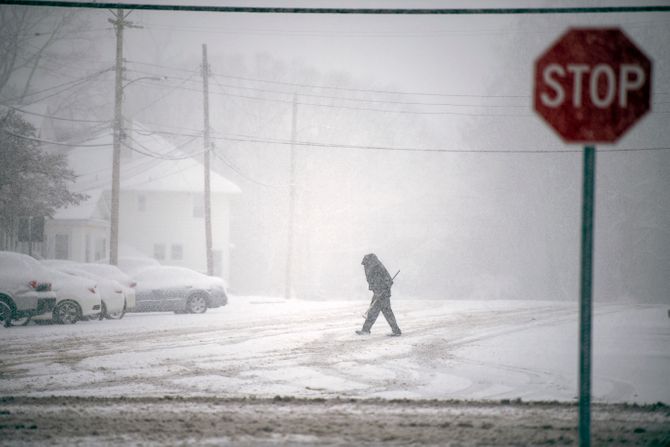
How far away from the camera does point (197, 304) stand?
28297 millimetres

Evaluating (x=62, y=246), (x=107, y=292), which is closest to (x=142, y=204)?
(x=62, y=246)

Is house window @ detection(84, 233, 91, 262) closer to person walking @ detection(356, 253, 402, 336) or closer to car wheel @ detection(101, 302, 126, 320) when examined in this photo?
car wheel @ detection(101, 302, 126, 320)

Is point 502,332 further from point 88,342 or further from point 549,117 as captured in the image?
point 549,117

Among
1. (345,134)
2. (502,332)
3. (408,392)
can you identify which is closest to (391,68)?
(345,134)

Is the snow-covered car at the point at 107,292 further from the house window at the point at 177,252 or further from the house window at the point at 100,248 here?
the house window at the point at 177,252

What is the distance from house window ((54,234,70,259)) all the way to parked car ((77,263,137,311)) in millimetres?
18549

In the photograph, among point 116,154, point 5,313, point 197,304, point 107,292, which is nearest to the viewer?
point 5,313

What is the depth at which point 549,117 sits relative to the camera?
6156mm

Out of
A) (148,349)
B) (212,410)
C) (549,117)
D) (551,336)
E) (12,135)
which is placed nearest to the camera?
(549,117)

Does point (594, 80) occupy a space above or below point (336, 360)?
above

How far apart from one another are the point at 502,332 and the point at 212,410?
37.3 ft

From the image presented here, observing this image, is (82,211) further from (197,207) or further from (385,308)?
(385,308)

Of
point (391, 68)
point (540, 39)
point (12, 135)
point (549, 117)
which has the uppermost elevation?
point (391, 68)

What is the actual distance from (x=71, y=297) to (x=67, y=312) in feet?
1.43
